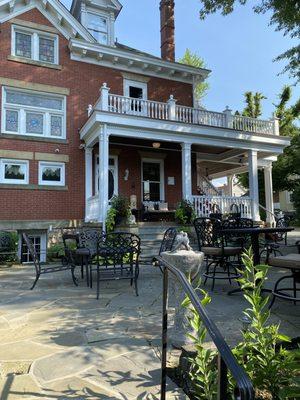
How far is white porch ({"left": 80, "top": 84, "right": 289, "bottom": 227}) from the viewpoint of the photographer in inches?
429

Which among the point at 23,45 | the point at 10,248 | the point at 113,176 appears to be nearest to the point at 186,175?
the point at 113,176

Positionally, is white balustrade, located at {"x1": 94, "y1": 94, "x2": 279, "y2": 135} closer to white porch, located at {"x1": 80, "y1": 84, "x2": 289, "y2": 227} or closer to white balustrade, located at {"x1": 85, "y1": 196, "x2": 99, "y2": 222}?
white porch, located at {"x1": 80, "y1": 84, "x2": 289, "y2": 227}

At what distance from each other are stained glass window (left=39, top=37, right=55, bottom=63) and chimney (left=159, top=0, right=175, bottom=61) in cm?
570

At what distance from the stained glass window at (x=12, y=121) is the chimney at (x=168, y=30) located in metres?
8.00

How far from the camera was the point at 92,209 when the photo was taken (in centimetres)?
1186

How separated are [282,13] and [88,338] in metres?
9.46

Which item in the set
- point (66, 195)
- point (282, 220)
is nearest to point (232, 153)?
point (282, 220)

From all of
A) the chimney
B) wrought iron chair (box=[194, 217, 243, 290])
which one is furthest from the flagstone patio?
the chimney

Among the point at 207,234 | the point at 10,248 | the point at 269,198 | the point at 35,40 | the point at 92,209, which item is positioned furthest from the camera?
the point at 269,198

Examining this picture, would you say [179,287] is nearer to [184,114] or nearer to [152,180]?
[184,114]

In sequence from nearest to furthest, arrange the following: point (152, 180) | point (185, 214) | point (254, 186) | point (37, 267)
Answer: point (37, 267) → point (185, 214) → point (254, 186) → point (152, 180)

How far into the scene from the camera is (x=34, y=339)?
3.45 metres

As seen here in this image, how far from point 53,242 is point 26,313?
756cm

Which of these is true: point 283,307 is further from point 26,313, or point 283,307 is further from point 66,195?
point 66,195
